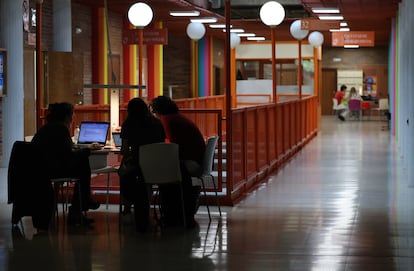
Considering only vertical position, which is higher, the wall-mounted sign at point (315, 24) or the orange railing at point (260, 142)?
the wall-mounted sign at point (315, 24)

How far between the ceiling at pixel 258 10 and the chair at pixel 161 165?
8.62m

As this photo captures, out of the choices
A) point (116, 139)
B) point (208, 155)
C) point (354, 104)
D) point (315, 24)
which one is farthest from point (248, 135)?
point (354, 104)

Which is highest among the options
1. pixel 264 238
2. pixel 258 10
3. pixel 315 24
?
pixel 258 10

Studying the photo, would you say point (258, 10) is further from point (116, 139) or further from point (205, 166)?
point (205, 166)

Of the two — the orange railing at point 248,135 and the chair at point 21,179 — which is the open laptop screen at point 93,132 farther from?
the chair at point 21,179

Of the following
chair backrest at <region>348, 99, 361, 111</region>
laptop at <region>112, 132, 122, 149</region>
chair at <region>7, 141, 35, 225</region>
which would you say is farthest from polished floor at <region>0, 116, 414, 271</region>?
chair backrest at <region>348, 99, 361, 111</region>

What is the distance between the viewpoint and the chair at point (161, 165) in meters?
8.26

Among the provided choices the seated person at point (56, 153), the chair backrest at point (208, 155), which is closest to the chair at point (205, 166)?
the chair backrest at point (208, 155)

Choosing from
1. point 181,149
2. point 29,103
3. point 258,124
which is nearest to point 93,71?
point 29,103

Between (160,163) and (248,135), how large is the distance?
3615mm

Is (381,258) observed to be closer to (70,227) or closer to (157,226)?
(157,226)

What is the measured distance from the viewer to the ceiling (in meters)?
17.7

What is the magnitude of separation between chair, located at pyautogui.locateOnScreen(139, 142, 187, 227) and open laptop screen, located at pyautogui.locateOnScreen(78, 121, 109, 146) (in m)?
1.48

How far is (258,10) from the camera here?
23.4m
